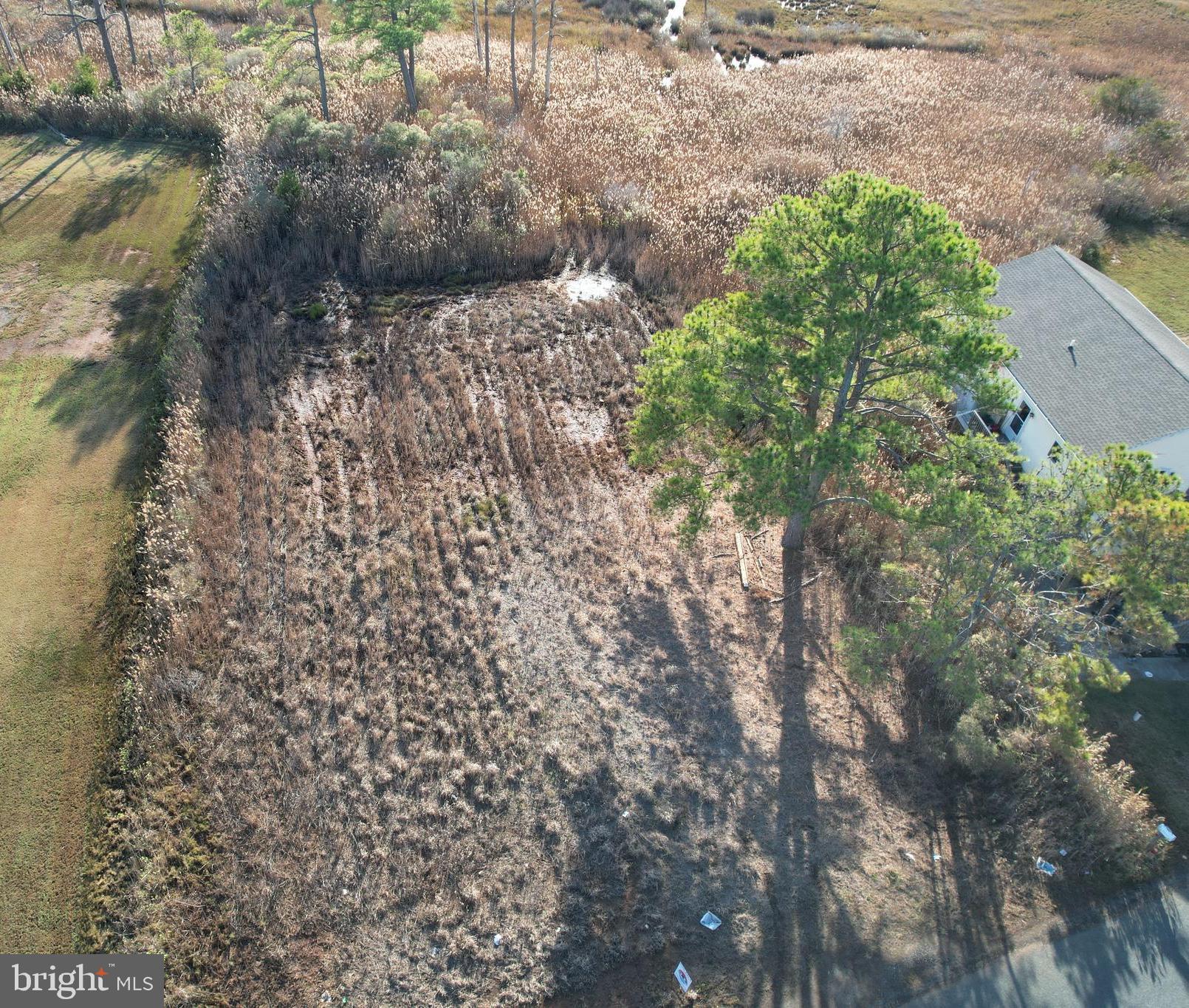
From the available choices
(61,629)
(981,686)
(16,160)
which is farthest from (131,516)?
(16,160)

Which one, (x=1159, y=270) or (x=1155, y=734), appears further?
(x=1159, y=270)

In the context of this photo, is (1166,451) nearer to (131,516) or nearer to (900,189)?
(900,189)

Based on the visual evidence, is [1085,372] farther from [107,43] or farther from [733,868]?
[107,43]

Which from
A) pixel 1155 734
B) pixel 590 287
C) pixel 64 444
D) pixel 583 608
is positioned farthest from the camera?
pixel 590 287

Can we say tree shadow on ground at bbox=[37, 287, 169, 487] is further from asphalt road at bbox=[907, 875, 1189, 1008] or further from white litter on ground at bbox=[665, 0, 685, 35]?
white litter on ground at bbox=[665, 0, 685, 35]

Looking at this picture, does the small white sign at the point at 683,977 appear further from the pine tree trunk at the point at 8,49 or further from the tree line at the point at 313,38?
the pine tree trunk at the point at 8,49

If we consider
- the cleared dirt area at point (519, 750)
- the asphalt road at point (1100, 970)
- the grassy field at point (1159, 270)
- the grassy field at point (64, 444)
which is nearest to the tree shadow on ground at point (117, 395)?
the grassy field at point (64, 444)

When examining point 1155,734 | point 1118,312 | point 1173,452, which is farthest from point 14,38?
point 1155,734
